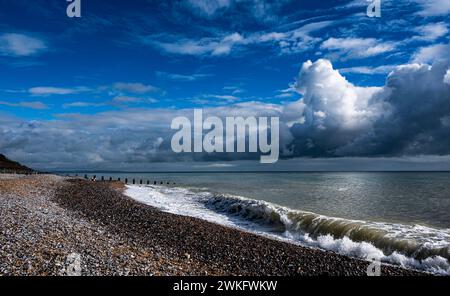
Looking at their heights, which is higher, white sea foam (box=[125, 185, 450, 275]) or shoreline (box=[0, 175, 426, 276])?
shoreline (box=[0, 175, 426, 276])

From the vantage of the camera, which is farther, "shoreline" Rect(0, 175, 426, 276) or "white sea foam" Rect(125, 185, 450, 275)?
"white sea foam" Rect(125, 185, 450, 275)

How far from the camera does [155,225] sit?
65.3 ft

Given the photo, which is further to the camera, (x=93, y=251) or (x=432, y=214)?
(x=432, y=214)

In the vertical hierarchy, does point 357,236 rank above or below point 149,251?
below

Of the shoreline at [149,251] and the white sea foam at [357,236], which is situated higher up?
the shoreline at [149,251]

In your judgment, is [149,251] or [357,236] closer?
[149,251]

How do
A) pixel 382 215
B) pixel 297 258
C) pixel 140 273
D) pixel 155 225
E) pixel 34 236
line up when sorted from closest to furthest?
pixel 140 273, pixel 34 236, pixel 297 258, pixel 155 225, pixel 382 215

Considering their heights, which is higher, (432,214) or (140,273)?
(140,273)

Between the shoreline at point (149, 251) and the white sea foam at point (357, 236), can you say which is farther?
the white sea foam at point (357, 236)
